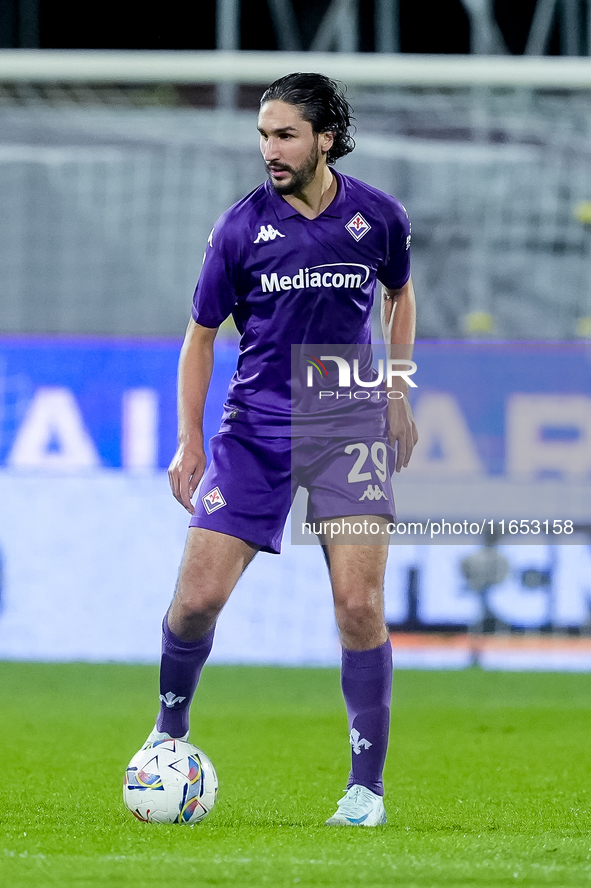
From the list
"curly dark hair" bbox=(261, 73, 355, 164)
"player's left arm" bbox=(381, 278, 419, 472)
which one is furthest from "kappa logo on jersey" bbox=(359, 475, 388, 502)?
"curly dark hair" bbox=(261, 73, 355, 164)

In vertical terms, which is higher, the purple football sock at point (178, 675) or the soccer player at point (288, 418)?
the soccer player at point (288, 418)

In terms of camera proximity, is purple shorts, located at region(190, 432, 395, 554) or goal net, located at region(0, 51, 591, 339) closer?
purple shorts, located at region(190, 432, 395, 554)

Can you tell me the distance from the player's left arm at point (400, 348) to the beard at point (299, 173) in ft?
1.53

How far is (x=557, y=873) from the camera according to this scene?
9.14 feet

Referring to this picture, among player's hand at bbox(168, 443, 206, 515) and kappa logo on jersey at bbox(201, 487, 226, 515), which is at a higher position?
player's hand at bbox(168, 443, 206, 515)

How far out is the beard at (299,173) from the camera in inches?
138

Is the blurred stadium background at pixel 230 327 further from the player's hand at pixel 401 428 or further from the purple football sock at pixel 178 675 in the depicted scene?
the purple football sock at pixel 178 675

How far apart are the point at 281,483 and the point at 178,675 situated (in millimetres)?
588

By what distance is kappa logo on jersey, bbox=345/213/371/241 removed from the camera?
11.8ft

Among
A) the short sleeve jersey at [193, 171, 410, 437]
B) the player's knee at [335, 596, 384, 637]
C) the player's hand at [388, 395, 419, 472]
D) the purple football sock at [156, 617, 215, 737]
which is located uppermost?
the short sleeve jersey at [193, 171, 410, 437]

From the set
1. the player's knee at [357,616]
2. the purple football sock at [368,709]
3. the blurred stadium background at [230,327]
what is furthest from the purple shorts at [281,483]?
the blurred stadium background at [230,327]

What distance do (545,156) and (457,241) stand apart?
2.68 ft

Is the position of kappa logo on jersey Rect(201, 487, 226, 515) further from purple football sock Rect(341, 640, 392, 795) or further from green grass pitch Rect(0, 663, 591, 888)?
green grass pitch Rect(0, 663, 591, 888)

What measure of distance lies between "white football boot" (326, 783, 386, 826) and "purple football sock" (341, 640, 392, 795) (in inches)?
1.6
